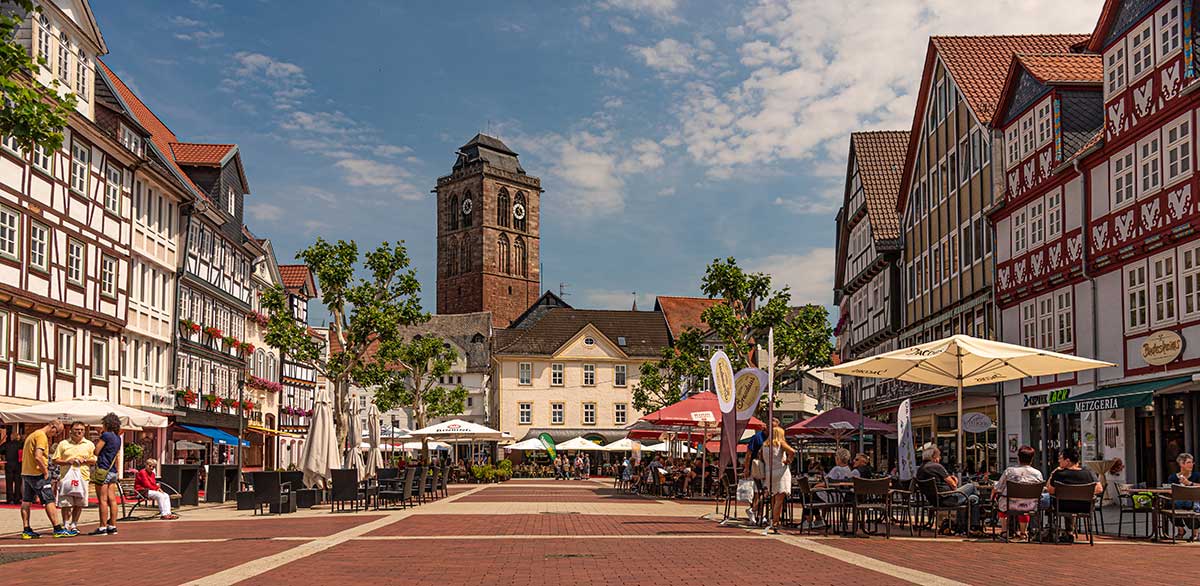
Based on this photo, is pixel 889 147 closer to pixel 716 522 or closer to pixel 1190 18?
pixel 1190 18

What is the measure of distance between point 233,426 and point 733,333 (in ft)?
67.0

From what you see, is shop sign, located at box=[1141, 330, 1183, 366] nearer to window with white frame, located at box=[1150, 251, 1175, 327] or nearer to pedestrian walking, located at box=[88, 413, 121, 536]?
window with white frame, located at box=[1150, 251, 1175, 327]

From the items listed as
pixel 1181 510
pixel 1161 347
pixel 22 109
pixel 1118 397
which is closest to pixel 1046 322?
pixel 1161 347

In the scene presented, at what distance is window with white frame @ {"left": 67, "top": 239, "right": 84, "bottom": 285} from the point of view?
105 feet

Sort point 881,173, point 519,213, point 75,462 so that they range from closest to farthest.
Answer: point 75,462, point 881,173, point 519,213

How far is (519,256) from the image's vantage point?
138500mm

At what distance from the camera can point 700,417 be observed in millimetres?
28625

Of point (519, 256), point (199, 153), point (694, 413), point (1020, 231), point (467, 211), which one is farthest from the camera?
point (467, 211)

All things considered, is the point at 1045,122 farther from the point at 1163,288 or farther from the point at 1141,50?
the point at 1163,288

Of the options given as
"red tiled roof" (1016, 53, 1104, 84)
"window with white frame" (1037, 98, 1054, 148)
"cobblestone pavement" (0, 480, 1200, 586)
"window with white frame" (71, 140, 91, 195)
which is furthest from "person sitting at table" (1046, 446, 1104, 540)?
"window with white frame" (71, 140, 91, 195)

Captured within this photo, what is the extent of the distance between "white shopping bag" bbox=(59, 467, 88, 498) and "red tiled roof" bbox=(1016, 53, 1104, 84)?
23313mm

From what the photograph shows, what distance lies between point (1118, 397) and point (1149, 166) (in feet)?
15.2

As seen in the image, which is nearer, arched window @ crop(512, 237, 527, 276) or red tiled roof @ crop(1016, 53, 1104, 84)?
red tiled roof @ crop(1016, 53, 1104, 84)

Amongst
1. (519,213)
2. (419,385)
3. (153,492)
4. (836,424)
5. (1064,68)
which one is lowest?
(153,492)
